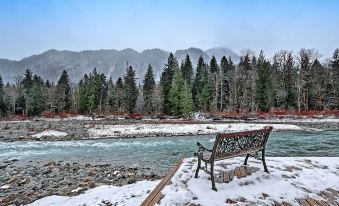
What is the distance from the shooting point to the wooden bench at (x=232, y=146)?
6.45 metres

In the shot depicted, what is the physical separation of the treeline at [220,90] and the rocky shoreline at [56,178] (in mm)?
41195

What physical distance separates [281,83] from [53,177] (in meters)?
58.8

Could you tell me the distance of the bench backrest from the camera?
21.4 ft

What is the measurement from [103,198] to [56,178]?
5172 millimetres

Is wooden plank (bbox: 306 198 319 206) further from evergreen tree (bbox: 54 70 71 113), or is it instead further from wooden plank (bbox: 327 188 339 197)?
evergreen tree (bbox: 54 70 71 113)

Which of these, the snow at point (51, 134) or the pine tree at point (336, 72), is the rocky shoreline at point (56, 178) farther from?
the pine tree at point (336, 72)

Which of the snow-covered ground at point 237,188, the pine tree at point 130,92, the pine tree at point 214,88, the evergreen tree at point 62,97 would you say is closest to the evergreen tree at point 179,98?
the pine tree at point 214,88

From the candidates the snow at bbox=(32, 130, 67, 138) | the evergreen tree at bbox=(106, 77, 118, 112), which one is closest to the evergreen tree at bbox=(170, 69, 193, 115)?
the evergreen tree at bbox=(106, 77, 118, 112)

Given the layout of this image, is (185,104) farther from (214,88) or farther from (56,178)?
(56,178)

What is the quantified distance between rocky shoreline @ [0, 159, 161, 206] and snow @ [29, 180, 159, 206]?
0.59 meters

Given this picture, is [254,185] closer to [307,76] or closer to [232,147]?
[232,147]

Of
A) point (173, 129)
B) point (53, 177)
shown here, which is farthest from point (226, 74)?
point (53, 177)

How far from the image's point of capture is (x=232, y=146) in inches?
276

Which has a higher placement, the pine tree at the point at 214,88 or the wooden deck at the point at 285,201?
the pine tree at the point at 214,88
